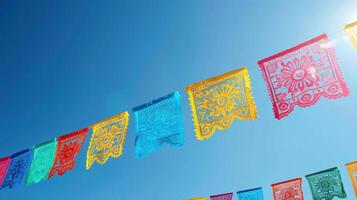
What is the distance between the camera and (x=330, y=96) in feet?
16.1

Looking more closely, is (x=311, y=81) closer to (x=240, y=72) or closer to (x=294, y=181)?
(x=240, y=72)

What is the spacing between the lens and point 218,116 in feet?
18.6

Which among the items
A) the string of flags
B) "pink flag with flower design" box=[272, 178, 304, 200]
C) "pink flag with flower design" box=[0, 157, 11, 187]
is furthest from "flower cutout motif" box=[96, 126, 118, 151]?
"pink flag with flower design" box=[272, 178, 304, 200]

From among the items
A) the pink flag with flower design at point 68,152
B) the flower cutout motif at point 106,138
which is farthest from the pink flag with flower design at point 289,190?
the pink flag with flower design at point 68,152

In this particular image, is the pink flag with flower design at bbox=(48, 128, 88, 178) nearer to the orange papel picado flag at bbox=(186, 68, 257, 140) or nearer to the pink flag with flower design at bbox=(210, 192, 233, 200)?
the orange papel picado flag at bbox=(186, 68, 257, 140)

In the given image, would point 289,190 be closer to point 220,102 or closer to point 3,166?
point 220,102

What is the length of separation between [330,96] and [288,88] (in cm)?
70

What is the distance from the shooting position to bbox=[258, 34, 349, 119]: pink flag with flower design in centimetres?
502

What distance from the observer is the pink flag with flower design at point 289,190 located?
7695 millimetres

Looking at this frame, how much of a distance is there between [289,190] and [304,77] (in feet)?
12.1

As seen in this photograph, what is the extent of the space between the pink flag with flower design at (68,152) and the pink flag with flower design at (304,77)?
4.48 m

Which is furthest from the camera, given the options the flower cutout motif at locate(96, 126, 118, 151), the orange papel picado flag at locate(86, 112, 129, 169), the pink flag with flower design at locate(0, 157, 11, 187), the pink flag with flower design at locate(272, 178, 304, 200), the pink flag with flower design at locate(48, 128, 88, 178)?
the pink flag with flower design at locate(0, 157, 11, 187)

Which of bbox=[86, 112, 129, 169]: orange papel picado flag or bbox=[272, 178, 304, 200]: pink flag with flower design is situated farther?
bbox=[272, 178, 304, 200]: pink flag with flower design

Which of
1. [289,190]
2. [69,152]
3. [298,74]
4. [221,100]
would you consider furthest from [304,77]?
[69,152]
